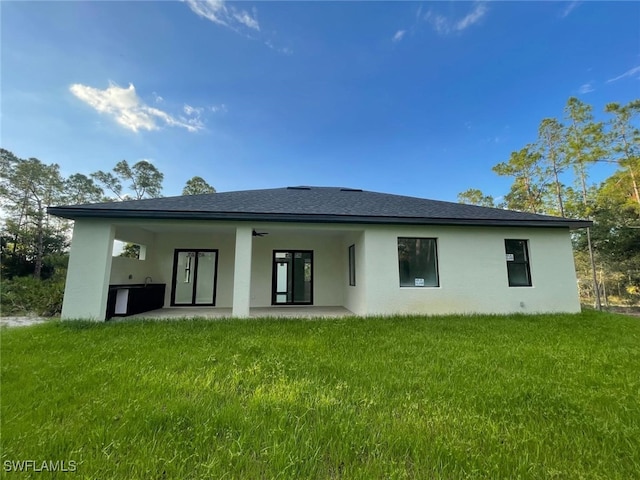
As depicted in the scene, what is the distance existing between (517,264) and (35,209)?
1121 inches

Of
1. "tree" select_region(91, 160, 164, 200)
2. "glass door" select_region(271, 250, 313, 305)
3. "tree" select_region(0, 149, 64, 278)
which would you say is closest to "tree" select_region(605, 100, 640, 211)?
"glass door" select_region(271, 250, 313, 305)

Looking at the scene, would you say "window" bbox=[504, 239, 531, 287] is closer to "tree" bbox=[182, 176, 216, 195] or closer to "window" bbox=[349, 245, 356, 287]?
"window" bbox=[349, 245, 356, 287]

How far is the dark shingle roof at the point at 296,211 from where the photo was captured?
666cm

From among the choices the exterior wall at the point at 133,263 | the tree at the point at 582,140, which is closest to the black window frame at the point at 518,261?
the exterior wall at the point at 133,263

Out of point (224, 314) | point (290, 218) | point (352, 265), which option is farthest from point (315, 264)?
point (224, 314)

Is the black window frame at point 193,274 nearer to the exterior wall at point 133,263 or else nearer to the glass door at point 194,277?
the glass door at point 194,277

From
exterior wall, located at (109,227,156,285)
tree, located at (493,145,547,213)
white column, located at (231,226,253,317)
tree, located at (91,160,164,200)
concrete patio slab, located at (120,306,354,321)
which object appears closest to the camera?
white column, located at (231,226,253,317)

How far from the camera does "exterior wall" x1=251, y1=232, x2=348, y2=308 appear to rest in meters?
9.54

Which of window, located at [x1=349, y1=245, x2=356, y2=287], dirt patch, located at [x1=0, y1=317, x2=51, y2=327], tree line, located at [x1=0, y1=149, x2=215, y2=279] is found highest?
tree line, located at [x1=0, y1=149, x2=215, y2=279]

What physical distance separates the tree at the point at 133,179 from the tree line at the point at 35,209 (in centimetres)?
43

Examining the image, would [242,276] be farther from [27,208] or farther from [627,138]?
[27,208]

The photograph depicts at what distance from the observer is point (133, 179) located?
23422mm

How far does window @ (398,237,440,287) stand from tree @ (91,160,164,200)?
24.2 m

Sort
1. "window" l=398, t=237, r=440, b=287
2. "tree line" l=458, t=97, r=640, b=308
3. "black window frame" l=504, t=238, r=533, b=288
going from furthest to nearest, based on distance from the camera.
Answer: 1. "tree line" l=458, t=97, r=640, b=308
2. "black window frame" l=504, t=238, r=533, b=288
3. "window" l=398, t=237, r=440, b=287
